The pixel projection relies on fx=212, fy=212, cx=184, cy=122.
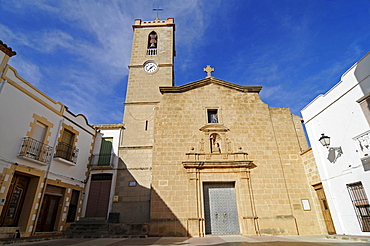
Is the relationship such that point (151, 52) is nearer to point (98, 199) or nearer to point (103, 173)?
point (103, 173)

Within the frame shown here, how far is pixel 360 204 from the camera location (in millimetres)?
6992

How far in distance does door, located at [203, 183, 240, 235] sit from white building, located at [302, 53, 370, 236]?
12.6ft

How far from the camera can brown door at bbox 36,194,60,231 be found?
875cm

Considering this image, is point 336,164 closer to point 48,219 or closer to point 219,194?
point 219,194

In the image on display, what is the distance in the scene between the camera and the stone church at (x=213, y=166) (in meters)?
9.44

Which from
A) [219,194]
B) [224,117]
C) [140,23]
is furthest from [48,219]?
[140,23]

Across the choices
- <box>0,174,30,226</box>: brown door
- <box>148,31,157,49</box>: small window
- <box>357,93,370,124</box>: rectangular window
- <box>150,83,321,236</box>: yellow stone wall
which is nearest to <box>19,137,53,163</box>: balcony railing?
<box>0,174,30,226</box>: brown door

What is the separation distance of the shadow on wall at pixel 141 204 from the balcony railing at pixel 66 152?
230 centimetres

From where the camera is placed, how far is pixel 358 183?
7.05 m

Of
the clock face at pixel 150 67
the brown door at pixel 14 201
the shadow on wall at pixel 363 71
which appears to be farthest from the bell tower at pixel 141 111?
the shadow on wall at pixel 363 71

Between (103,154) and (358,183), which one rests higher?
(103,154)

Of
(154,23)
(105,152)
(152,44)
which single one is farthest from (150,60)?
(105,152)

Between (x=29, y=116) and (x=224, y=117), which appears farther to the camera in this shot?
(x=224, y=117)

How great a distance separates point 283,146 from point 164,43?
11.0 metres
